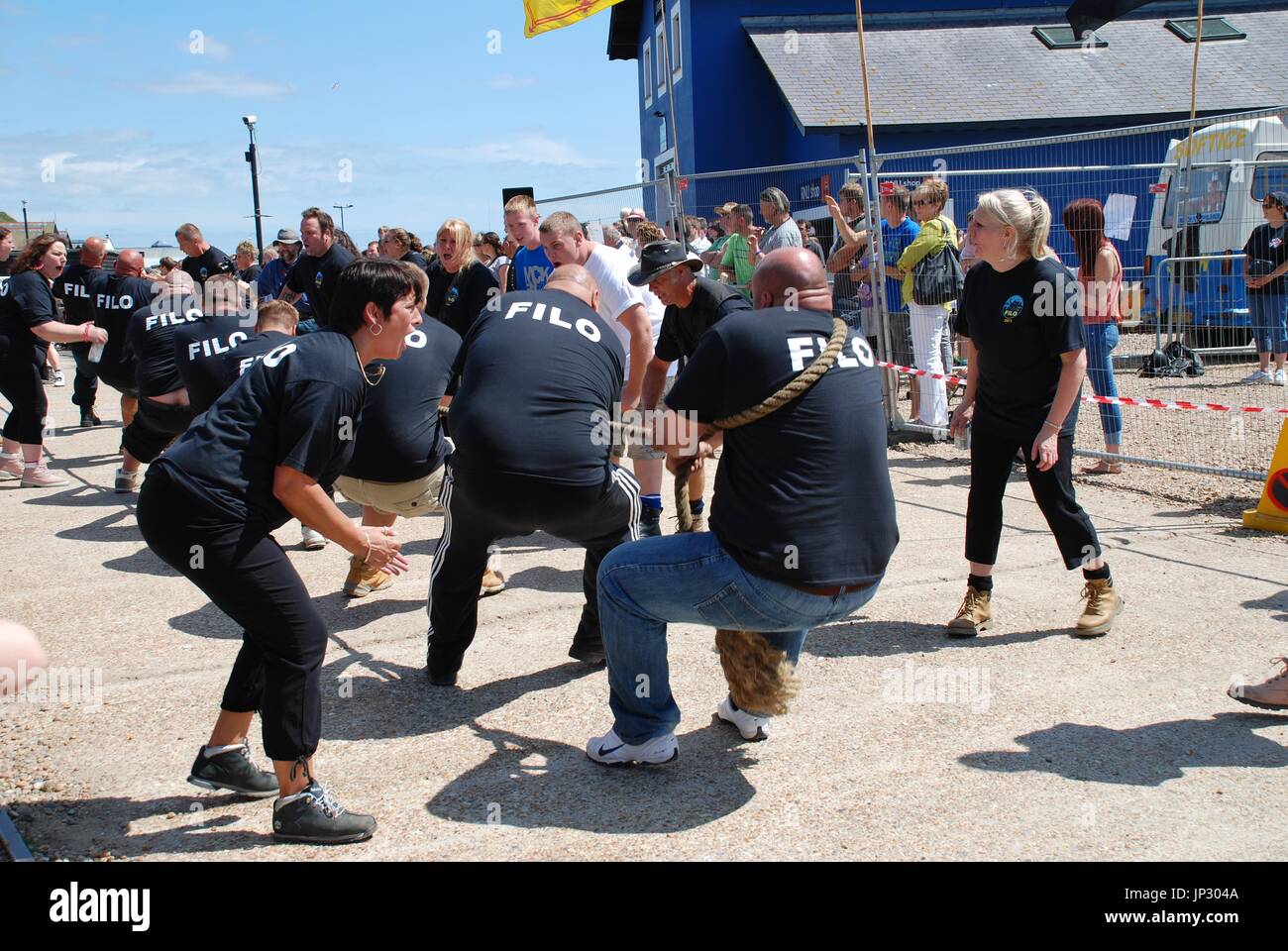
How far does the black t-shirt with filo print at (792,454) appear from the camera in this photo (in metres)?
3.41

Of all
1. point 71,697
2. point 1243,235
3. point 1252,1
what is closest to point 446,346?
point 71,697

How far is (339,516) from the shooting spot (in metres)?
3.39

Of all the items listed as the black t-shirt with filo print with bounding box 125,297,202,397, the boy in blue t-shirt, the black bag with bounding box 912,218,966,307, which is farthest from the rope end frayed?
the black bag with bounding box 912,218,966,307

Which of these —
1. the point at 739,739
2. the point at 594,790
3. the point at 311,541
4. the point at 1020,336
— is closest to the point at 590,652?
the point at 739,739

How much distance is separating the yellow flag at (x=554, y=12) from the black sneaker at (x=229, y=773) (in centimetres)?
1056

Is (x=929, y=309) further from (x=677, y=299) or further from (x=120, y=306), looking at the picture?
(x=120, y=306)

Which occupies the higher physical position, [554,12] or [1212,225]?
[554,12]

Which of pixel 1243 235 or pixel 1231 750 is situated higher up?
pixel 1243 235

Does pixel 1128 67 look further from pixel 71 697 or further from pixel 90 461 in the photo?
pixel 71 697

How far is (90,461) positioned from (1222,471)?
1007cm

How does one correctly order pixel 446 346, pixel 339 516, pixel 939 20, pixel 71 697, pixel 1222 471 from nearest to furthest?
pixel 339 516 < pixel 71 697 < pixel 446 346 < pixel 1222 471 < pixel 939 20

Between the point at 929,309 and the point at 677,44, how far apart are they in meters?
21.8

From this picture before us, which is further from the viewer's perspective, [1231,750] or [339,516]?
[1231,750]

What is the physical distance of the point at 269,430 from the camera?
3312 millimetres
